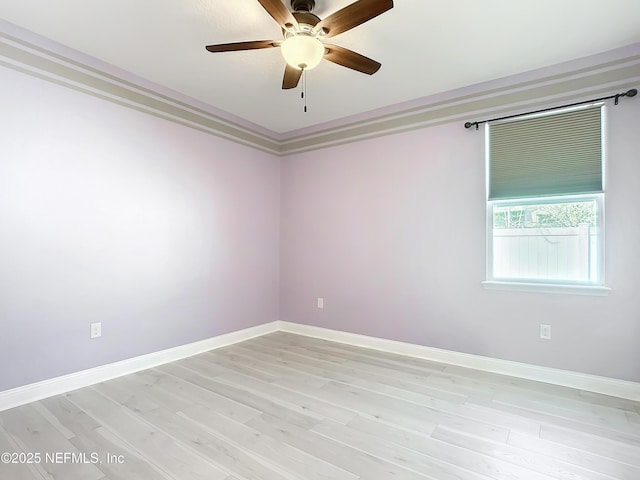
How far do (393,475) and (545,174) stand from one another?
2.58 metres

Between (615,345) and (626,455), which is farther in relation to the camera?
(615,345)

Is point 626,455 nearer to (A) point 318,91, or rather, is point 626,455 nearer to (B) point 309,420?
(B) point 309,420

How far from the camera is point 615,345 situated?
8.27ft

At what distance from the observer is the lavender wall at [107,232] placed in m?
2.33

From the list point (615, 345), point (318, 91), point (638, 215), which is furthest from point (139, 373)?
point (638, 215)

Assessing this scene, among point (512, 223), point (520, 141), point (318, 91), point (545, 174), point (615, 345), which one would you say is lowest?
point (615, 345)

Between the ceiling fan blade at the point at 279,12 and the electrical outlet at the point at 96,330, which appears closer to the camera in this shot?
the ceiling fan blade at the point at 279,12

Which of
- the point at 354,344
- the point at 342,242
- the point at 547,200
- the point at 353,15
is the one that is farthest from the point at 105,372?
the point at 547,200

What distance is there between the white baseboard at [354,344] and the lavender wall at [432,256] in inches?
2.8

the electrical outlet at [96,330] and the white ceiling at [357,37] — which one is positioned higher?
the white ceiling at [357,37]

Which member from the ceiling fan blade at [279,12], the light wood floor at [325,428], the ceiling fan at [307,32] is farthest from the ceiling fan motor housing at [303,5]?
the light wood floor at [325,428]

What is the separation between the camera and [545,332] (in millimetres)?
2773

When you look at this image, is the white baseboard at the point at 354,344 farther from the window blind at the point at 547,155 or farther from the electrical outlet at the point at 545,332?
the window blind at the point at 547,155

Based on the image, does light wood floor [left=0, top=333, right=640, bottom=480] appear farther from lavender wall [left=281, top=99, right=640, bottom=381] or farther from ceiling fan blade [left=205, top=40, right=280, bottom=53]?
ceiling fan blade [left=205, top=40, right=280, bottom=53]
